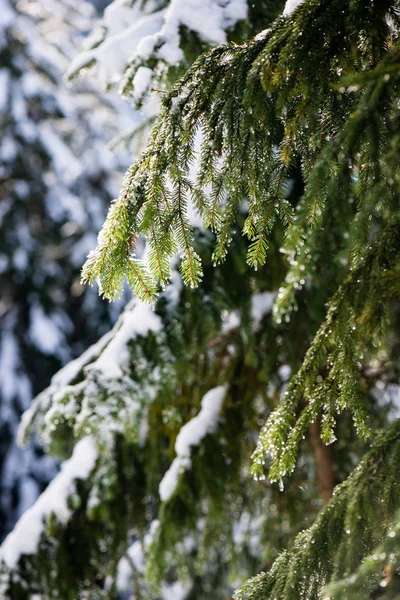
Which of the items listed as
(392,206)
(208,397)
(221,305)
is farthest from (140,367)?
(392,206)

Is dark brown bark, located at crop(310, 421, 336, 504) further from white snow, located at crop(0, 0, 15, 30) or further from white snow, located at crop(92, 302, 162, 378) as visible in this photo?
white snow, located at crop(0, 0, 15, 30)

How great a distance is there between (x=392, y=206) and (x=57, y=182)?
729 centimetres

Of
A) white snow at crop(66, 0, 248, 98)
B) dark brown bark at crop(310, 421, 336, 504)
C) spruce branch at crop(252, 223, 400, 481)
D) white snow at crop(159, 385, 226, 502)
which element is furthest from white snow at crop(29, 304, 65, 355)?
spruce branch at crop(252, 223, 400, 481)

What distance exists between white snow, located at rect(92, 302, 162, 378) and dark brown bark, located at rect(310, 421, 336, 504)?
3.73 ft

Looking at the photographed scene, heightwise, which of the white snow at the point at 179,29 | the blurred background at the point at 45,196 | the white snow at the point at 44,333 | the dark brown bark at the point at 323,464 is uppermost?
the blurred background at the point at 45,196

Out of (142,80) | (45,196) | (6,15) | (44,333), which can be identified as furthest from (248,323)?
(6,15)

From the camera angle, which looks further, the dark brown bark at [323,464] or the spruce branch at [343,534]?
the dark brown bark at [323,464]

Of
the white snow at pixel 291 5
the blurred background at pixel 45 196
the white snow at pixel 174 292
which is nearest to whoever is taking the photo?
the white snow at pixel 291 5

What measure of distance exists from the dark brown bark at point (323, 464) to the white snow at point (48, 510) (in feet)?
3.93

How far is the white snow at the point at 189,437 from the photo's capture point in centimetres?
268

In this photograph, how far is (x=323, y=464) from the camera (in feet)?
9.53

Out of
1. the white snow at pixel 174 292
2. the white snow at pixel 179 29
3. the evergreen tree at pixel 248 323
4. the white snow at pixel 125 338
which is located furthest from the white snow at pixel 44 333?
the white snow at pixel 179 29

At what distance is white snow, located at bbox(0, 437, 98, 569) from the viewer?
2.81 metres

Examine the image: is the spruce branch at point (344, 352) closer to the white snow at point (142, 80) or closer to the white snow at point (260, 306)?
the white snow at point (142, 80)
